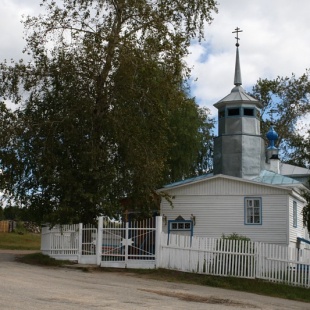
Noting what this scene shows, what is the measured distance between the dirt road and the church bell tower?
451 inches

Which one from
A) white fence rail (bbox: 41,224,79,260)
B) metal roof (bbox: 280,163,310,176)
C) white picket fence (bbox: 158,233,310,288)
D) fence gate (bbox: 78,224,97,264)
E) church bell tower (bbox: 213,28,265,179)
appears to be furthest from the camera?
metal roof (bbox: 280,163,310,176)

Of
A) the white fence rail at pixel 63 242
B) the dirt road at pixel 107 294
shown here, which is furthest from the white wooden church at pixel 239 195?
the dirt road at pixel 107 294

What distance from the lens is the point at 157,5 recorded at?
28438 millimetres

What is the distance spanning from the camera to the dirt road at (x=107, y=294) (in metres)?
13.2

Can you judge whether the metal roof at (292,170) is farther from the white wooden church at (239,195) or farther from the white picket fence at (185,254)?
the white picket fence at (185,254)

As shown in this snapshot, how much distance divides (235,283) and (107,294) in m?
6.35

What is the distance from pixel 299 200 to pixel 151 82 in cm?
900

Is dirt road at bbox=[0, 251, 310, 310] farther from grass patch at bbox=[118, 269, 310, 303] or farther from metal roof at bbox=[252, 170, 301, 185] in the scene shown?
metal roof at bbox=[252, 170, 301, 185]

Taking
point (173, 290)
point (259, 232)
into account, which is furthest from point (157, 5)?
point (173, 290)

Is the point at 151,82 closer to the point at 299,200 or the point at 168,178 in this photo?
the point at 299,200

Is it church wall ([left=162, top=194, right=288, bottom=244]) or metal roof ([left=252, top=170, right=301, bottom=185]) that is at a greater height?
metal roof ([left=252, top=170, right=301, bottom=185])

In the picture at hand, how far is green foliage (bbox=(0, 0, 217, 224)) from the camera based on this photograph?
2653 centimetres

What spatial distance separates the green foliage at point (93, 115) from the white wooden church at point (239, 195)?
178 cm

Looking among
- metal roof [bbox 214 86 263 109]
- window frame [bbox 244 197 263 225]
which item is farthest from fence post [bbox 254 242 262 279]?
metal roof [bbox 214 86 263 109]
